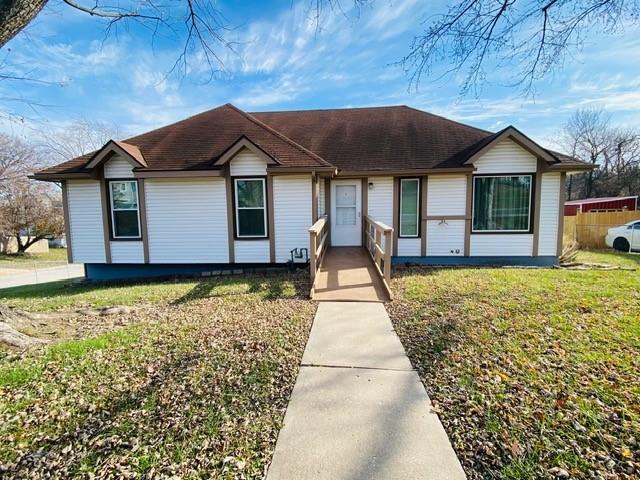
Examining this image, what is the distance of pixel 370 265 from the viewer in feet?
26.3

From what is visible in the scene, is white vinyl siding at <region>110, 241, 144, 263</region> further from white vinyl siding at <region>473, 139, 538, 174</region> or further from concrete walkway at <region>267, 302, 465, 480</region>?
white vinyl siding at <region>473, 139, 538, 174</region>

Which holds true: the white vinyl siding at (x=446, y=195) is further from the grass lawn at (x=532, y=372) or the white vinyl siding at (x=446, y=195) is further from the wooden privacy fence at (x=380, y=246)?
the grass lawn at (x=532, y=372)

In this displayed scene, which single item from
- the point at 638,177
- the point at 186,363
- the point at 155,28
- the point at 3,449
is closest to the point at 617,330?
the point at 186,363

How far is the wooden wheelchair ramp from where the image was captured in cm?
600

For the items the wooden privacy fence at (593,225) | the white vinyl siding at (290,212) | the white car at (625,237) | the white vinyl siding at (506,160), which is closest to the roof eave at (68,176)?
the white vinyl siding at (290,212)

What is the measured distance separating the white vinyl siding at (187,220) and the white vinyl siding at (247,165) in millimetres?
615

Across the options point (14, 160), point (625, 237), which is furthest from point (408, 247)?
point (14, 160)

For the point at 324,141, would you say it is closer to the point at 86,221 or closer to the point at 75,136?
the point at 86,221

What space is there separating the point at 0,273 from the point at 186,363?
19627 millimetres

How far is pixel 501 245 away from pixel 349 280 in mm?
5493

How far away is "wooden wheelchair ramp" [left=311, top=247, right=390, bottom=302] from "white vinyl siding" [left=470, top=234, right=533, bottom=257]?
3500mm

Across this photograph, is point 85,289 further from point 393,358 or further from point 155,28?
point 393,358

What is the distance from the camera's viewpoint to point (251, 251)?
9000 mm

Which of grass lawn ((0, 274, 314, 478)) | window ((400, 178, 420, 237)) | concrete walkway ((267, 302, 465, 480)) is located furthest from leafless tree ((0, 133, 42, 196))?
concrete walkway ((267, 302, 465, 480))
